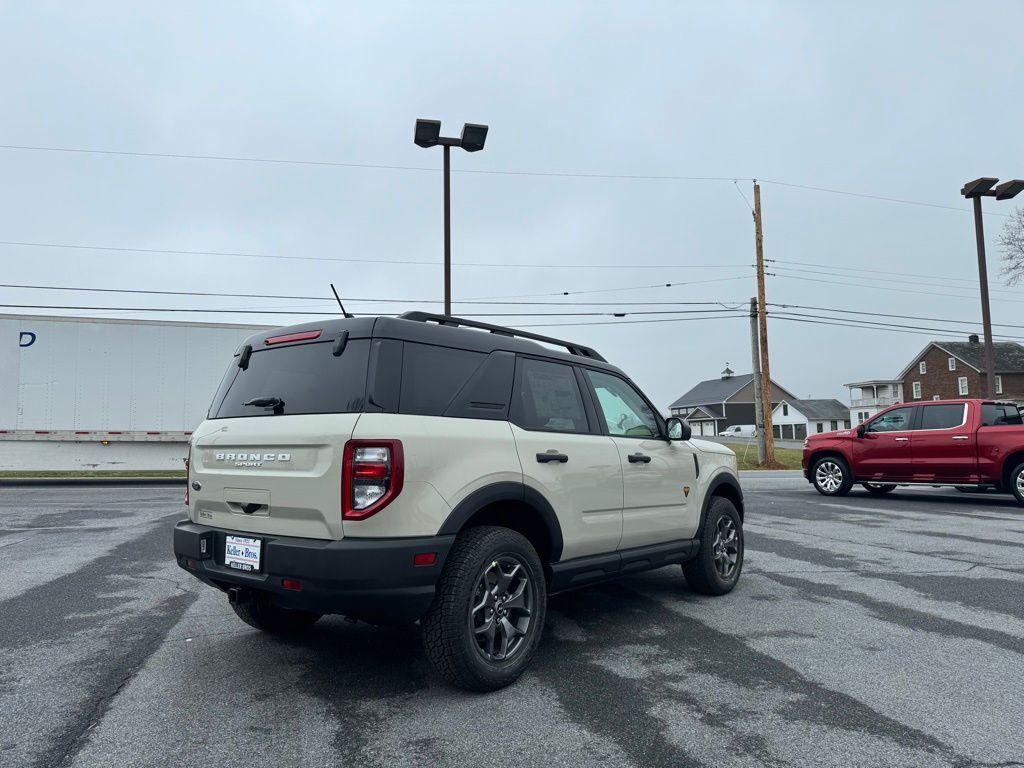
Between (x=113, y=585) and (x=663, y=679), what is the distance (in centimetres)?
484

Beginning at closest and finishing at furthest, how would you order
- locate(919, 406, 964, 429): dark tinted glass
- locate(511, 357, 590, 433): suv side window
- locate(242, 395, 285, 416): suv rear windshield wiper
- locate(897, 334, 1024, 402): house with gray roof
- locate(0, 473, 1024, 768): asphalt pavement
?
1. locate(0, 473, 1024, 768): asphalt pavement
2. locate(242, 395, 285, 416): suv rear windshield wiper
3. locate(511, 357, 590, 433): suv side window
4. locate(919, 406, 964, 429): dark tinted glass
5. locate(897, 334, 1024, 402): house with gray roof

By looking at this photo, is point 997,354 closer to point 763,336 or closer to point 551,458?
point 763,336

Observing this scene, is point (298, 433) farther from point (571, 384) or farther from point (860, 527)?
point (860, 527)

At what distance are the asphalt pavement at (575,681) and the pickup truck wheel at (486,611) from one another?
0.17m

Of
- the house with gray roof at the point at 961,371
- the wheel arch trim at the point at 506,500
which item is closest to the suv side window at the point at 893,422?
the wheel arch trim at the point at 506,500

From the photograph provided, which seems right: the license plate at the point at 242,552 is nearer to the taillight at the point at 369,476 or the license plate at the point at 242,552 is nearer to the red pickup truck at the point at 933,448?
the taillight at the point at 369,476

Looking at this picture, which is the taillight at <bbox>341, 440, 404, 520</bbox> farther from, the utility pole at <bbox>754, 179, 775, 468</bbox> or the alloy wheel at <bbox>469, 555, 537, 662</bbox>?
the utility pole at <bbox>754, 179, 775, 468</bbox>

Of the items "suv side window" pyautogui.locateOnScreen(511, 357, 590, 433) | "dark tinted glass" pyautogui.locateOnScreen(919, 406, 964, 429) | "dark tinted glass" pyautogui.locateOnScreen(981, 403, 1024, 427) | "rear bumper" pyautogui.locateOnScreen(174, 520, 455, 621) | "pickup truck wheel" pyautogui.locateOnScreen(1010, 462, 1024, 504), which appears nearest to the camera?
"rear bumper" pyautogui.locateOnScreen(174, 520, 455, 621)

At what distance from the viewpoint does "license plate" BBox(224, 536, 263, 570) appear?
11.4ft

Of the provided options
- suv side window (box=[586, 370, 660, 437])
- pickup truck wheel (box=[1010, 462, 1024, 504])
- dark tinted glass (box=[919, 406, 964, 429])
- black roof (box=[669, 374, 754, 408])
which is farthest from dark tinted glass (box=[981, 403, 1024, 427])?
black roof (box=[669, 374, 754, 408])

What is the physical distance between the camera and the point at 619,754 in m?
2.89

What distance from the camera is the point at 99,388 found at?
59.0 ft

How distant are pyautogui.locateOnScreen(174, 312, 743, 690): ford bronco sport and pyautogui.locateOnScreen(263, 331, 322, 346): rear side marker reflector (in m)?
0.01

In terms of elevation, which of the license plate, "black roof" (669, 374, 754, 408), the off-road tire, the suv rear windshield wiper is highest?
"black roof" (669, 374, 754, 408)
